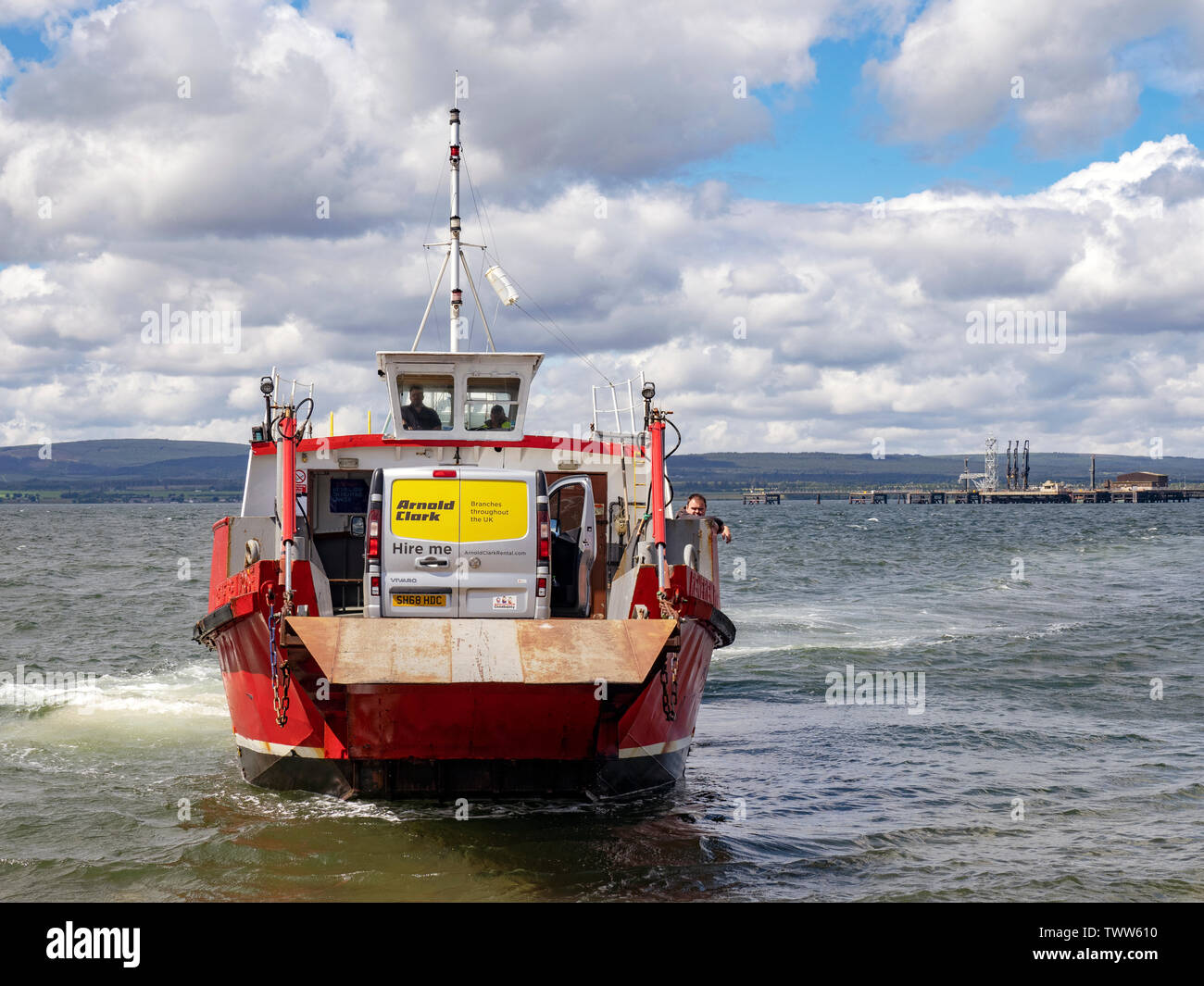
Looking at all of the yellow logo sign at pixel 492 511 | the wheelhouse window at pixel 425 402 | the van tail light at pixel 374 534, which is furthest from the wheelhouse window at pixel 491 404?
the van tail light at pixel 374 534

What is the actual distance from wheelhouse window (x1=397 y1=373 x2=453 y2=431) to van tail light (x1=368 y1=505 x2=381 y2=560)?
2.82 m

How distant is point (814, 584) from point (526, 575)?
1089 inches

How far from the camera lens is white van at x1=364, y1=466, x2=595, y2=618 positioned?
404 inches

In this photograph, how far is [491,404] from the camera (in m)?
13.0

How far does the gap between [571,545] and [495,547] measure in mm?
2145

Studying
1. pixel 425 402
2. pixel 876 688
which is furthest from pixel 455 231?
pixel 876 688

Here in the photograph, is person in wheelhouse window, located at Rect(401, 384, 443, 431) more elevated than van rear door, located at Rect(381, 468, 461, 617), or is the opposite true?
person in wheelhouse window, located at Rect(401, 384, 443, 431)

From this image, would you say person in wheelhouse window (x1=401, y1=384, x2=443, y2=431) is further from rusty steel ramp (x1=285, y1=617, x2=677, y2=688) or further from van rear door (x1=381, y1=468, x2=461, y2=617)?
rusty steel ramp (x1=285, y1=617, x2=677, y2=688)

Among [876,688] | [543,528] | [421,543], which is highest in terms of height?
[543,528]

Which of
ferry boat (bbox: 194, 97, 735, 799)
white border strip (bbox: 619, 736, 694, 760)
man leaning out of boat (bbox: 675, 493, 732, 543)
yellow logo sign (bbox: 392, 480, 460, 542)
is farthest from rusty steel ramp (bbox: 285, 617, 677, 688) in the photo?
man leaning out of boat (bbox: 675, 493, 732, 543)

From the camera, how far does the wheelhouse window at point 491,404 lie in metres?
12.9

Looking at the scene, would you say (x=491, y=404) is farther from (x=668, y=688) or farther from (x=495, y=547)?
(x=668, y=688)
